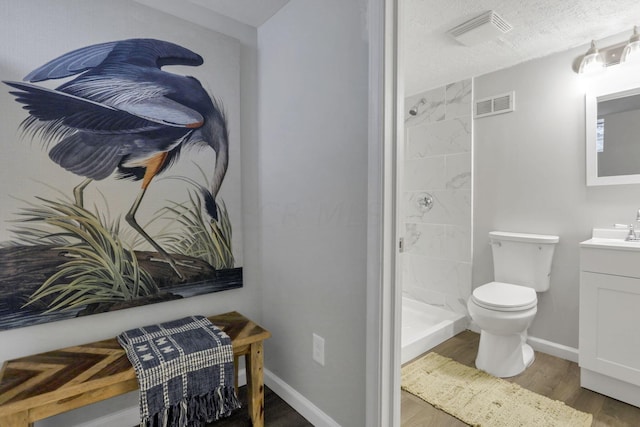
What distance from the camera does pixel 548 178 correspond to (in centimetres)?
229

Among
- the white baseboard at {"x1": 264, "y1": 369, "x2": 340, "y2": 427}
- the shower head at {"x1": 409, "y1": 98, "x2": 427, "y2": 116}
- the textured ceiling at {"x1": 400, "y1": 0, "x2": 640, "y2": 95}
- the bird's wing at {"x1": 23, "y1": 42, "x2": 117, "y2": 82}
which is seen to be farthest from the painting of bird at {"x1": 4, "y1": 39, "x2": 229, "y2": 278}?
the shower head at {"x1": 409, "y1": 98, "x2": 427, "y2": 116}

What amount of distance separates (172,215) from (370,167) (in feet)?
3.45

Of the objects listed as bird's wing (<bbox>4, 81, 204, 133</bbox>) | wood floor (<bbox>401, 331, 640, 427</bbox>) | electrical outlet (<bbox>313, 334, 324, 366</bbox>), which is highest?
bird's wing (<bbox>4, 81, 204, 133</bbox>)

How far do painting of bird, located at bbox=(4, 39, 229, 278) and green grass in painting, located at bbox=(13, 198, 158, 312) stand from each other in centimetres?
9

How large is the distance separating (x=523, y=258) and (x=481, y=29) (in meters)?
1.56

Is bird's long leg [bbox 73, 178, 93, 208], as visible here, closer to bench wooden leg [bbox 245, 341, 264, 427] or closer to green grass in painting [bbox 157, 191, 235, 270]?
green grass in painting [bbox 157, 191, 235, 270]

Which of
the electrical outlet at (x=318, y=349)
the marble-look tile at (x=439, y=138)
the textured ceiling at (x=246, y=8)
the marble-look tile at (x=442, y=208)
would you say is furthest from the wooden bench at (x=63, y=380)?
the marble-look tile at (x=439, y=138)

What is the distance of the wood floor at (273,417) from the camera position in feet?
5.22

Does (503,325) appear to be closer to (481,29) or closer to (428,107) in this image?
(481,29)

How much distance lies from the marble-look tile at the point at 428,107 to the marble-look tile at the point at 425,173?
1.18 ft

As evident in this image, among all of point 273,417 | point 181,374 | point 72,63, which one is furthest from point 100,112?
point 273,417

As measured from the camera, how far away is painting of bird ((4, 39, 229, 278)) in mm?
1358

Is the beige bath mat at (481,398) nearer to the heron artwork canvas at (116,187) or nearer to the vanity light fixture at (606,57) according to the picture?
the heron artwork canvas at (116,187)

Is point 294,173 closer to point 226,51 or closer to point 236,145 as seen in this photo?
point 236,145
